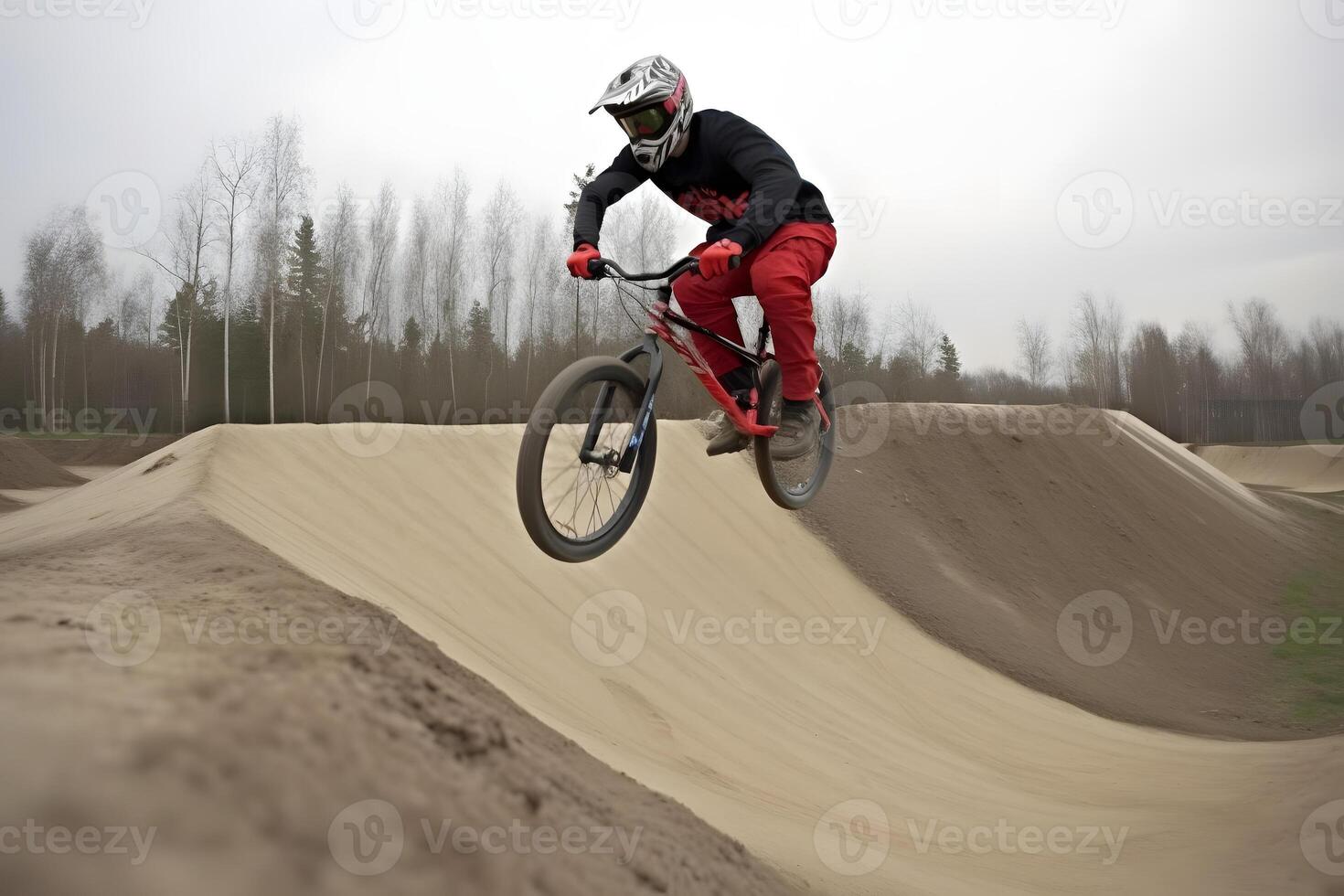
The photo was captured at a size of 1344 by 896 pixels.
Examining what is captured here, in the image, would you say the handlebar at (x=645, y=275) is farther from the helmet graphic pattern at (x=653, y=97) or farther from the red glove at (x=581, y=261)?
the helmet graphic pattern at (x=653, y=97)

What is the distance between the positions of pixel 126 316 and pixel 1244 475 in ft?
179

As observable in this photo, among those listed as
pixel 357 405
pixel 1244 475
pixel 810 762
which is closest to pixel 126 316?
pixel 357 405

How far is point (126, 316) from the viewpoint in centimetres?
4091

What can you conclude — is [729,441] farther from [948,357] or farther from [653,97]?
[948,357]

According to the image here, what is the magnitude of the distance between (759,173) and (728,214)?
35 centimetres

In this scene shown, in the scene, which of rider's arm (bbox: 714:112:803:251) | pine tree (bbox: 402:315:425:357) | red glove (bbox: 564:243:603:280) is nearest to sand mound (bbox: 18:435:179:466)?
pine tree (bbox: 402:315:425:357)

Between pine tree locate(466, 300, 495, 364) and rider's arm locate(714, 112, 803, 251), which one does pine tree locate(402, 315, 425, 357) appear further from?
rider's arm locate(714, 112, 803, 251)

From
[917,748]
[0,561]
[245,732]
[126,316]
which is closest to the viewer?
[245,732]

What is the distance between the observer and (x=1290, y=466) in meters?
34.7

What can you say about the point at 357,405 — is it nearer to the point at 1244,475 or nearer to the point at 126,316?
the point at 126,316

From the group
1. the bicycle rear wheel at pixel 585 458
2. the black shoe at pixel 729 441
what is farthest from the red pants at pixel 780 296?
the bicycle rear wheel at pixel 585 458

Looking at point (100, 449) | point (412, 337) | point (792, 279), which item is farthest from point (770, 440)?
point (412, 337)

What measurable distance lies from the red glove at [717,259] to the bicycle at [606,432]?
48 millimetres

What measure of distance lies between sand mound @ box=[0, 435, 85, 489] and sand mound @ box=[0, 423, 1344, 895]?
40.9 feet
